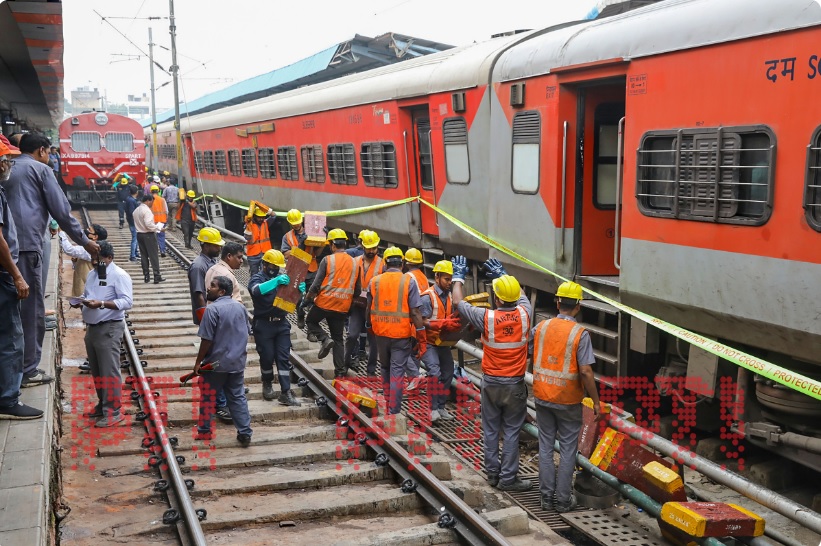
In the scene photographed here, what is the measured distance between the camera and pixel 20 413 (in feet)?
19.0

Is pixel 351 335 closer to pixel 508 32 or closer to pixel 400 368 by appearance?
pixel 400 368

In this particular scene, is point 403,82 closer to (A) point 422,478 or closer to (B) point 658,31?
(B) point 658,31

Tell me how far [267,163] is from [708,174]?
15.2 m

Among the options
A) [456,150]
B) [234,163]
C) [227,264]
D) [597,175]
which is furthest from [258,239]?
[234,163]

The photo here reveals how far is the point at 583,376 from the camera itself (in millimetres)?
6270

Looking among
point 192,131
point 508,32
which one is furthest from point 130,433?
point 192,131

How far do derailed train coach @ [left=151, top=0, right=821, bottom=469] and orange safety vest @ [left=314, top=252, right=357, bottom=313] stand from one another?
197 centimetres

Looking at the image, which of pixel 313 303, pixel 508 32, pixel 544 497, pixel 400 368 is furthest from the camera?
pixel 508 32

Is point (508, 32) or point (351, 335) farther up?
point (508, 32)

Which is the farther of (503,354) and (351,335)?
(351,335)

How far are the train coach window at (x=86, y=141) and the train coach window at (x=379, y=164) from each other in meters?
18.0

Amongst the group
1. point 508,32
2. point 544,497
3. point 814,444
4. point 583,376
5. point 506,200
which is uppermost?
point 508,32

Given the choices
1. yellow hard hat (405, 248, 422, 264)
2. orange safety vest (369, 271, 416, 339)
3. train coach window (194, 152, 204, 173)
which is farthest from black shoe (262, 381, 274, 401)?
train coach window (194, 152, 204, 173)

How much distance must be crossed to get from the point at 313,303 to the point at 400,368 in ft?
6.34
